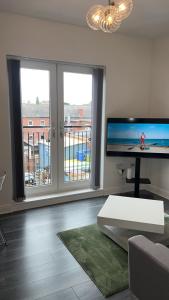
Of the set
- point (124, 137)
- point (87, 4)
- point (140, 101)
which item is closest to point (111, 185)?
point (124, 137)

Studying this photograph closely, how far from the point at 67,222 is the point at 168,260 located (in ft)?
6.09

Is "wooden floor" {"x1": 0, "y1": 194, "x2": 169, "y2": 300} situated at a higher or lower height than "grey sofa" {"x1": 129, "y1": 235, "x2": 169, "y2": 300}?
lower

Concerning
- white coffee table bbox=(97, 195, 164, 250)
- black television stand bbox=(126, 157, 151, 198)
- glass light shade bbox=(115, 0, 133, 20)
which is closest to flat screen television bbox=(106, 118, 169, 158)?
black television stand bbox=(126, 157, 151, 198)

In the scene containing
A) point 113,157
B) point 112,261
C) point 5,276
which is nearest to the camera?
point 5,276

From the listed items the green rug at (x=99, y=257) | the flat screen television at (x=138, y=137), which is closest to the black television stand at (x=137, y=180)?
the flat screen television at (x=138, y=137)

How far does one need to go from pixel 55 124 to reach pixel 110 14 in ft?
6.52

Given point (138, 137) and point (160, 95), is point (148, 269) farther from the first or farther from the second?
point (160, 95)

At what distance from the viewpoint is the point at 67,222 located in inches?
117

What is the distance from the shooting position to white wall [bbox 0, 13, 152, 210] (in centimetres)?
299

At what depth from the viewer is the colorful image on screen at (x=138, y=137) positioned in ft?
11.9

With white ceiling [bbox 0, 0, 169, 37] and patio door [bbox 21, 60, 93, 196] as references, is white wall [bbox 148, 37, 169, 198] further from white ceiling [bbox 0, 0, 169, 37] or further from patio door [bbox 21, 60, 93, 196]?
patio door [bbox 21, 60, 93, 196]

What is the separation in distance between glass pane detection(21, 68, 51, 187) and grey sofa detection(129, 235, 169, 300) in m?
2.35

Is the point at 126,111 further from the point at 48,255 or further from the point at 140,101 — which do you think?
the point at 48,255

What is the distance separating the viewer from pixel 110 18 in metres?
1.82
